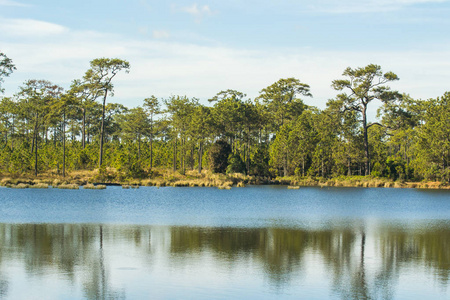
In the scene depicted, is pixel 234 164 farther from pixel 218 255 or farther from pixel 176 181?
pixel 218 255

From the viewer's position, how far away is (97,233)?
2359 centimetres

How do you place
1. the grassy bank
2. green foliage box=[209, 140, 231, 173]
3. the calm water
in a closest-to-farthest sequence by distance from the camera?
the calm water
the grassy bank
green foliage box=[209, 140, 231, 173]

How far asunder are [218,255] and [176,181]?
176 ft

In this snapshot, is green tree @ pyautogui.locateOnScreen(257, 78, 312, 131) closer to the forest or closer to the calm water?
the forest

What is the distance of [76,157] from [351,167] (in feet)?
139

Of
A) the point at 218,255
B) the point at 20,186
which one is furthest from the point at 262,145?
the point at 218,255

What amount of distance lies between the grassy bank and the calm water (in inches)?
1097

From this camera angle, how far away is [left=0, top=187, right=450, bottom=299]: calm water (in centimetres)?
1366

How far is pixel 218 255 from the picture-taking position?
1850 cm

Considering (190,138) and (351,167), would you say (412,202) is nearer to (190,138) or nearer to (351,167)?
(351,167)

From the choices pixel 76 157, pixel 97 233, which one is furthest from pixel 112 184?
pixel 97 233

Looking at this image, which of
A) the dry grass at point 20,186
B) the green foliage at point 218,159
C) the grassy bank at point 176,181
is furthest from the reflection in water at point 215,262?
the green foliage at point 218,159

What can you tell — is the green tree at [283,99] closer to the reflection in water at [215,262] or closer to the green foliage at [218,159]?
the green foliage at [218,159]

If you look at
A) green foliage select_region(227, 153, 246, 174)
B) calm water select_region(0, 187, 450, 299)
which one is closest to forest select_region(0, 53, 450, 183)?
green foliage select_region(227, 153, 246, 174)
